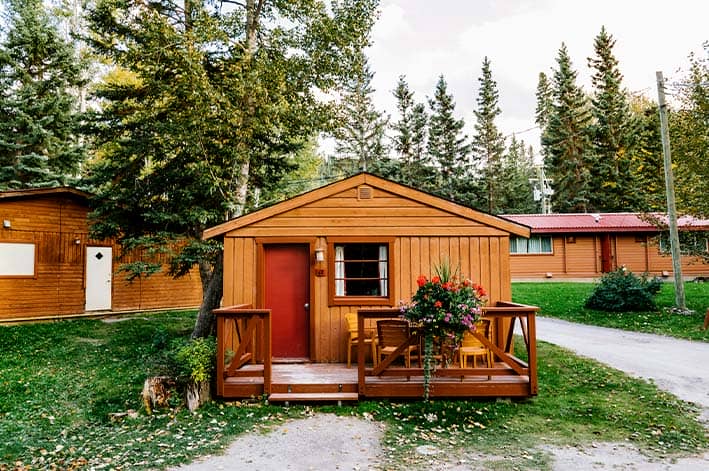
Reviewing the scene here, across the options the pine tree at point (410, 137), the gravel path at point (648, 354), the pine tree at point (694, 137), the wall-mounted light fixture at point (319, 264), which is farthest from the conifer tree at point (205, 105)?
the pine tree at point (410, 137)

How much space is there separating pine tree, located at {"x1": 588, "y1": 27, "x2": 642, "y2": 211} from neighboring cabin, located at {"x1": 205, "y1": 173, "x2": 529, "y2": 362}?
2410 cm

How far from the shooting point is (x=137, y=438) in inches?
193

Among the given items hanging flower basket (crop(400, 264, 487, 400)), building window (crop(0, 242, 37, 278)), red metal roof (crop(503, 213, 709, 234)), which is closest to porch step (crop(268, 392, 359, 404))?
hanging flower basket (crop(400, 264, 487, 400))

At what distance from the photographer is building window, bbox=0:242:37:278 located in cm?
1147

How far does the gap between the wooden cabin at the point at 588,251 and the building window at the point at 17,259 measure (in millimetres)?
16944

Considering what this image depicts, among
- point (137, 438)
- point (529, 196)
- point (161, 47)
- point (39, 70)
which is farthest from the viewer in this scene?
point (529, 196)

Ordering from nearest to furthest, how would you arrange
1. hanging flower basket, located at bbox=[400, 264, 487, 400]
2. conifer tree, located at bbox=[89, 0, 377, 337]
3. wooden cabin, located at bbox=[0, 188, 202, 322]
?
1. hanging flower basket, located at bbox=[400, 264, 487, 400]
2. conifer tree, located at bbox=[89, 0, 377, 337]
3. wooden cabin, located at bbox=[0, 188, 202, 322]

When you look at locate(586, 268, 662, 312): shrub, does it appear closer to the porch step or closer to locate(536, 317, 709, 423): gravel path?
locate(536, 317, 709, 423): gravel path

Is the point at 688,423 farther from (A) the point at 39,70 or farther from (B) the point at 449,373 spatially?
(A) the point at 39,70

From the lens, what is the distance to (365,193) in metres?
7.45

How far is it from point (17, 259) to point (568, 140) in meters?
28.6

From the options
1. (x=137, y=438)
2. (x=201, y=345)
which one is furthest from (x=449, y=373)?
(x=137, y=438)

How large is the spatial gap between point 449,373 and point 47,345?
7857 millimetres

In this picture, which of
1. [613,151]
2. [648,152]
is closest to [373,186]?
[648,152]
